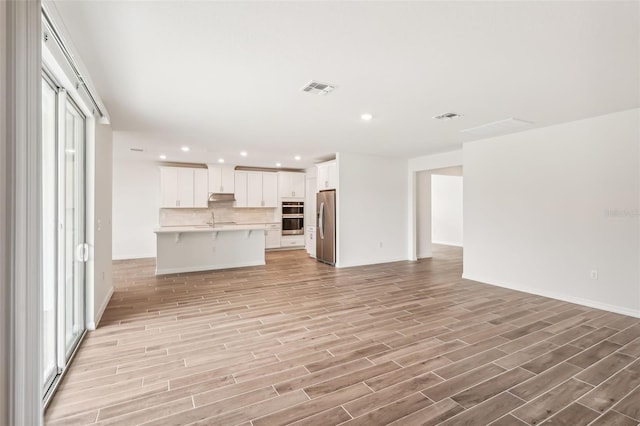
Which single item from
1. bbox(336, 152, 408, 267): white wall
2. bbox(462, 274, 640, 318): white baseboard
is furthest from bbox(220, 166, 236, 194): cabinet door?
bbox(462, 274, 640, 318): white baseboard

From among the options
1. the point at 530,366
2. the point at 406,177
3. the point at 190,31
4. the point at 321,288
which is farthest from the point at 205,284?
the point at 406,177

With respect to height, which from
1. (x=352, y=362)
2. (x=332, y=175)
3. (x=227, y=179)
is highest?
(x=227, y=179)

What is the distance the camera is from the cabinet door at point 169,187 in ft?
26.8

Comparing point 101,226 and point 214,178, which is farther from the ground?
point 214,178

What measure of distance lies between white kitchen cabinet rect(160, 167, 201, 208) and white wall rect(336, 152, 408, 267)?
425 centimetres

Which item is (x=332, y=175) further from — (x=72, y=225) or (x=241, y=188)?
(x=72, y=225)

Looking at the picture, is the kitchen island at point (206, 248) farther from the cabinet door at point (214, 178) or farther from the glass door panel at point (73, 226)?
the glass door panel at point (73, 226)

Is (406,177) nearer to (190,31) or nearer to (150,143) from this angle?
(150,143)

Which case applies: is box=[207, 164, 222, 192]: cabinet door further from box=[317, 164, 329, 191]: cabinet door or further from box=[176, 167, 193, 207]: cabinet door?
box=[317, 164, 329, 191]: cabinet door

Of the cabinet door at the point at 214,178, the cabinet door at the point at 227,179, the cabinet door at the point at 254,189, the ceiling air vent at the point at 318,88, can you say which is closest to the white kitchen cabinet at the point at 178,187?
the cabinet door at the point at 214,178

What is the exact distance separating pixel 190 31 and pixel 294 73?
0.95 m

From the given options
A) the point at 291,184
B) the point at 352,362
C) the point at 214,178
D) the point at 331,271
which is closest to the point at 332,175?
the point at 331,271

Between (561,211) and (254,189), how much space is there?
24.5 feet

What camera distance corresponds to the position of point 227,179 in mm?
8977
